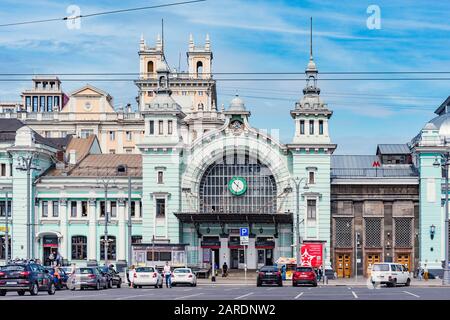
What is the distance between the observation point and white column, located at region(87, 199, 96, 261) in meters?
94.5

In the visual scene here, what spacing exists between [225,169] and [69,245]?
57.4 feet

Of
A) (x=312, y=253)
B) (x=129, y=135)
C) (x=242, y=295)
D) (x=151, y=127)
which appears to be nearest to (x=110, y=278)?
(x=242, y=295)

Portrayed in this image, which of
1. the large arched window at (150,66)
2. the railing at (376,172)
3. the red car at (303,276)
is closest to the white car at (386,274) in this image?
the red car at (303,276)

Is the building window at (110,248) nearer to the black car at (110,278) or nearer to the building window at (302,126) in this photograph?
the building window at (302,126)

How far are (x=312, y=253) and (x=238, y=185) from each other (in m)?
10.4

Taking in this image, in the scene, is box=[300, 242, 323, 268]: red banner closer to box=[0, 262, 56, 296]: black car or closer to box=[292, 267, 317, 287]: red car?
box=[292, 267, 317, 287]: red car

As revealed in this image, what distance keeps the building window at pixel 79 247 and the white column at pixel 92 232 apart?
546mm

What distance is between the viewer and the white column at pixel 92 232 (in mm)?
94500

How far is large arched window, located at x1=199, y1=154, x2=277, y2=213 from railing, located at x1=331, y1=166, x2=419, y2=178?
6724mm

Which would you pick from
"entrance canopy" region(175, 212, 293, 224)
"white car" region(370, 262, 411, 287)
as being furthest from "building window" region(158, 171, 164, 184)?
"white car" region(370, 262, 411, 287)

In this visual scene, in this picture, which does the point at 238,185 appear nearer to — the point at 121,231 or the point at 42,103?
the point at 121,231

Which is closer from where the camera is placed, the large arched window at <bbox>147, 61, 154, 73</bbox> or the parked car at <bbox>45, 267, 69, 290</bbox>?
the parked car at <bbox>45, 267, 69, 290</bbox>
